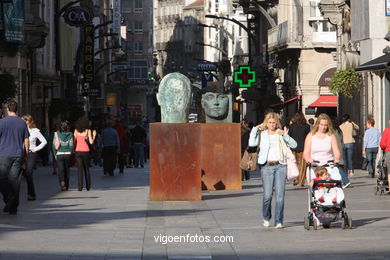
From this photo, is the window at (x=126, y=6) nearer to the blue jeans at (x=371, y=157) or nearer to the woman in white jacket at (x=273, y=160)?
the blue jeans at (x=371, y=157)

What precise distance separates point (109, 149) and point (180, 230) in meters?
18.0

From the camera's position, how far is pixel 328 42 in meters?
51.8

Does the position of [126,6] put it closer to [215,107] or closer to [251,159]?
[215,107]

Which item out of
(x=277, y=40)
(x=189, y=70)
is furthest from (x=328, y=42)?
(x=189, y=70)

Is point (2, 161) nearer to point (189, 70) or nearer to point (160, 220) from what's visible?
point (160, 220)

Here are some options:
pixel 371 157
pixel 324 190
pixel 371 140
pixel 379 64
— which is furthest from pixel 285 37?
pixel 324 190

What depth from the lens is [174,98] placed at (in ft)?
72.4

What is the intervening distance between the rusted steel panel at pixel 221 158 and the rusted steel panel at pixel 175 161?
4044 mm

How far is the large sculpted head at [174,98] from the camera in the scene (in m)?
21.9

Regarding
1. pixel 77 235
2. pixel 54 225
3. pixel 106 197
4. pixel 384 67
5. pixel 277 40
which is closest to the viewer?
pixel 77 235

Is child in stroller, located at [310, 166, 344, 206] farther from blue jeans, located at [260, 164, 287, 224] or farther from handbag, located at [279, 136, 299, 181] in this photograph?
blue jeans, located at [260, 164, 287, 224]

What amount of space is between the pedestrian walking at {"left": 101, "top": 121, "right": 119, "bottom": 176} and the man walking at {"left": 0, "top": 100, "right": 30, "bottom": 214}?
14.7 meters

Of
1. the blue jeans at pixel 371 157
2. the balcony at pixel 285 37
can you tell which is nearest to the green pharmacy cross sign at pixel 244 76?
the blue jeans at pixel 371 157

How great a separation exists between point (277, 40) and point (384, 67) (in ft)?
96.3
